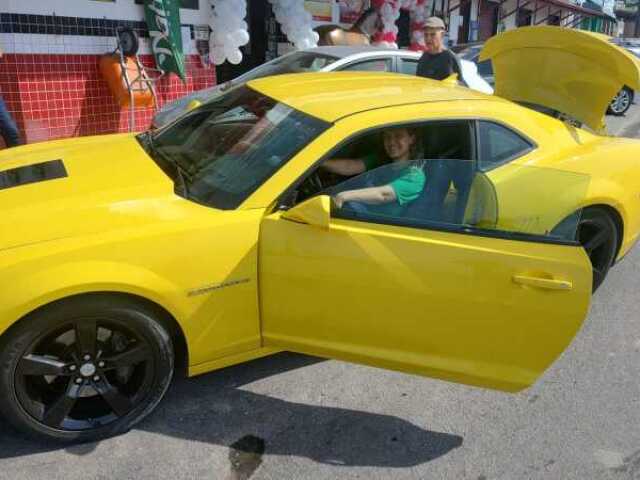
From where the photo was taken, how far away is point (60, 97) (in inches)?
281

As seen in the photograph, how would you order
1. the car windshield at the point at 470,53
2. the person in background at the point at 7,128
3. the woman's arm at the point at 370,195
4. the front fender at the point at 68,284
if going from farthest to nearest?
the car windshield at the point at 470,53
the person in background at the point at 7,128
the woman's arm at the point at 370,195
the front fender at the point at 68,284

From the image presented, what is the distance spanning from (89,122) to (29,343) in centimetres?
576

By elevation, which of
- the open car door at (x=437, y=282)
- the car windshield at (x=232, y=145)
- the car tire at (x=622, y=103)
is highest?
the car windshield at (x=232, y=145)

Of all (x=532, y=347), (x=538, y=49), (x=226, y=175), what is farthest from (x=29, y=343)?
(x=538, y=49)

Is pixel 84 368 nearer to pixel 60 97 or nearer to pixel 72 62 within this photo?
pixel 60 97

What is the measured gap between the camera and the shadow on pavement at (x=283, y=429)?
263 cm

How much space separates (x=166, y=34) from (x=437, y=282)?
257 inches

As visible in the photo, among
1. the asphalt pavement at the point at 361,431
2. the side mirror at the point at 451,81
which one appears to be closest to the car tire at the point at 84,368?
the asphalt pavement at the point at 361,431

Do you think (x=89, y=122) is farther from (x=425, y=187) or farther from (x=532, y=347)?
(x=532, y=347)

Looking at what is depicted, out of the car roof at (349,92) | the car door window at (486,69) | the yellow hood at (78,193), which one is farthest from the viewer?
the car door window at (486,69)

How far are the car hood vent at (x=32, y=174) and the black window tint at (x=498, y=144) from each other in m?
2.16

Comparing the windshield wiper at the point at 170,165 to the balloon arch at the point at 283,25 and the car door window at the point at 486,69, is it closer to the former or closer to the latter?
the balloon arch at the point at 283,25

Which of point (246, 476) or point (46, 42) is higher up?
point (46, 42)

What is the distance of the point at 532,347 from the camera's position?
266cm
